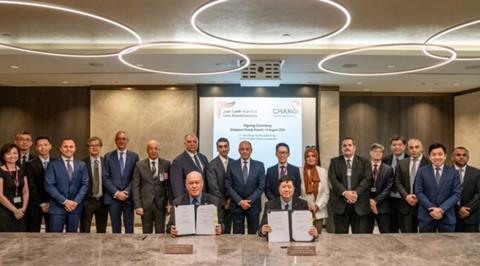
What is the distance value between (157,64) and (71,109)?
3.83 meters

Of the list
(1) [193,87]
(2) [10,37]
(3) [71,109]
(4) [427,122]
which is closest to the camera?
(2) [10,37]

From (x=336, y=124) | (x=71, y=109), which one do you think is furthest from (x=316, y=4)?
(x=71, y=109)

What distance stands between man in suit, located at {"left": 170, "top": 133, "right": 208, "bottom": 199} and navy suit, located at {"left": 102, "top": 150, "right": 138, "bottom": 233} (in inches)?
22.1

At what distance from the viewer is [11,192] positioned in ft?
15.5

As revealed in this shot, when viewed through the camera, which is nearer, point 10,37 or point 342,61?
point 10,37

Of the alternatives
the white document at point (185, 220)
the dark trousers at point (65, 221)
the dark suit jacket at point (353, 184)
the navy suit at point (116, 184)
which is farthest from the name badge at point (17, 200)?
the dark suit jacket at point (353, 184)

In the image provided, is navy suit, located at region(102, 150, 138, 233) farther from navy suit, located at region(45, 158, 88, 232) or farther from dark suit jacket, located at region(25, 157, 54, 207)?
dark suit jacket, located at region(25, 157, 54, 207)

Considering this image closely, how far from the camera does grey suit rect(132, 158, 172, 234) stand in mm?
5250

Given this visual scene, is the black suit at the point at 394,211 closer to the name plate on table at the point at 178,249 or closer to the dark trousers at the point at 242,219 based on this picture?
the dark trousers at the point at 242,219

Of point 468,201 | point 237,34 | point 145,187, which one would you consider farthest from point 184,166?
point 468,201

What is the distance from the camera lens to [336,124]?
29.7 ft

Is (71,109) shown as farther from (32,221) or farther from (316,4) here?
(316,4)

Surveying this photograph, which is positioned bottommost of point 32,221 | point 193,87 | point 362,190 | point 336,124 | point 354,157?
point 32,221

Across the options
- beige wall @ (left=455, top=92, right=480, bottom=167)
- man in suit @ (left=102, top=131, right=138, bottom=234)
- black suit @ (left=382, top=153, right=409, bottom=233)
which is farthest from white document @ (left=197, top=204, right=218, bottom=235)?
beige wall @ (left=455, top=92, right=480, bottom=167)
